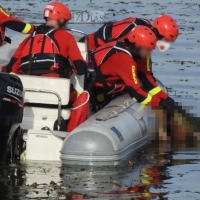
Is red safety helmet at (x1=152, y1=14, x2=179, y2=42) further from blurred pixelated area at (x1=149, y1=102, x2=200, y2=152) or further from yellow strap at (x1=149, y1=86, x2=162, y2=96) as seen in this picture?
blurred pixelated area at (x1=149, y1=102, x2=200, y2=152)

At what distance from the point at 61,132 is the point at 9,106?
3.13ft

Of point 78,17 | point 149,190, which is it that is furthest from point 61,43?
point 78,17

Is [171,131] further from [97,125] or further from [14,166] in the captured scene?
[14,166]

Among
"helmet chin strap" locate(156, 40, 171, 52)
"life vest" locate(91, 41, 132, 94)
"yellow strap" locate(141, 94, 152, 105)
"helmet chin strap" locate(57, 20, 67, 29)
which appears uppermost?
"helmet chin strap" locate(156, 40, 171, 52)

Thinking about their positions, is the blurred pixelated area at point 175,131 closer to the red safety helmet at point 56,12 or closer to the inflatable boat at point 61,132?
the inflatable boat at point 61,132

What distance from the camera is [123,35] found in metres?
13.3

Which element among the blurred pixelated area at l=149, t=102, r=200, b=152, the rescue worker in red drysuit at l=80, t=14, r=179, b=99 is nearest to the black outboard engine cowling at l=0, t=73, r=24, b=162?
the blurred pixelated area at l=149, t=102, r=200, b=152

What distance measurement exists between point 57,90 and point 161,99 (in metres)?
1.81

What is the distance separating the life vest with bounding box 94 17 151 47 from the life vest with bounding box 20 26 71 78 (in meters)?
2.27

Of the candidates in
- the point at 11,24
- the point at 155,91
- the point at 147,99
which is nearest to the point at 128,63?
the point at 147,99

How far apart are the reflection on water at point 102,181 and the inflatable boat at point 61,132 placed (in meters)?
0.12

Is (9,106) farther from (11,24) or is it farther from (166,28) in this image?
(166,28)

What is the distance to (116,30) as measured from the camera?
13.4 meters

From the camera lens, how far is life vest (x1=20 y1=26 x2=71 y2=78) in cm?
1100
